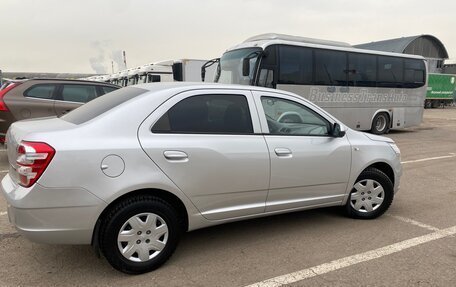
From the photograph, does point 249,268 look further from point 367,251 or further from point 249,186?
point 367,251

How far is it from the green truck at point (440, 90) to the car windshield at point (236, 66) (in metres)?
27.8

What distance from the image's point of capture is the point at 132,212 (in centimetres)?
317

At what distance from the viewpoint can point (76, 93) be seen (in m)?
7.90

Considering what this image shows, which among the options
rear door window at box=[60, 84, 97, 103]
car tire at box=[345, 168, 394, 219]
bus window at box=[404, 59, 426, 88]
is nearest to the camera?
car tire at box=[345, 168, 394, 219]

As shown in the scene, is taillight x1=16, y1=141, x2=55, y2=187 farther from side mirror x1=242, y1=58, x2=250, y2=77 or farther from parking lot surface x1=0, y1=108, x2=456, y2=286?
side mirror x1=242, y1=58, x2=250, y2=77

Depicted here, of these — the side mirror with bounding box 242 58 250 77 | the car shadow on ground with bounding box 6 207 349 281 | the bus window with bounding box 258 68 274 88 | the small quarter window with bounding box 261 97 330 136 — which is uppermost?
the side mirror with bounding box 242 58 250 77

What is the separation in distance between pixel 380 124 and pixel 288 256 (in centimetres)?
1233

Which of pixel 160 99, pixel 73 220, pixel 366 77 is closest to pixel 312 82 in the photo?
pixel 366 77

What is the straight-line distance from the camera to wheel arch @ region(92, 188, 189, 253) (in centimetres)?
312

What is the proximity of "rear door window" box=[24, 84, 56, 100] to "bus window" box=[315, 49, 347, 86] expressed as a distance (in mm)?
7925

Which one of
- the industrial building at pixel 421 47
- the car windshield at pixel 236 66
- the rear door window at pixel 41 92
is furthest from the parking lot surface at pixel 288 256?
the industrial building at pixel 421 47

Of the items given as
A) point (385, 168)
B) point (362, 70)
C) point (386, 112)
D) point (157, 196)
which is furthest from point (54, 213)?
point (386, 112)

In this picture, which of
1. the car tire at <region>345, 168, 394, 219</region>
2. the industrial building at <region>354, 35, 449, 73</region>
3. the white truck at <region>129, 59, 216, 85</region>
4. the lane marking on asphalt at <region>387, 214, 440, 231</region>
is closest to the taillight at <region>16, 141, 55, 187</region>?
the car tire at <region>345, 168, 394, 219</region>

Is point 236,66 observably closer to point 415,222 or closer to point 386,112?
point 386,112
